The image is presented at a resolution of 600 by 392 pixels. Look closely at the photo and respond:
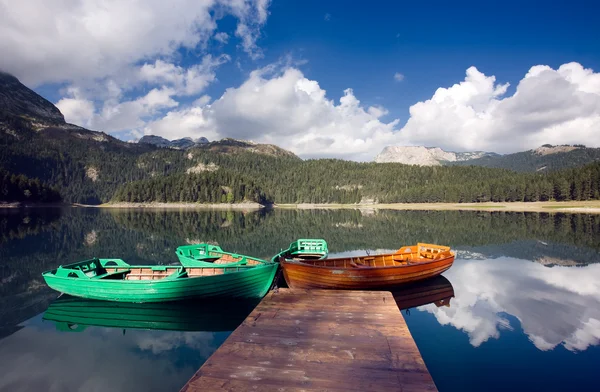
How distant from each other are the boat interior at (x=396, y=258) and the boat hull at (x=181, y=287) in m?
3.91

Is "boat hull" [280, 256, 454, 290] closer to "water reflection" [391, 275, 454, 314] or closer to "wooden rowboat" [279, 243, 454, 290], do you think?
"wooden rowboat" [279, 243, 454, 290]

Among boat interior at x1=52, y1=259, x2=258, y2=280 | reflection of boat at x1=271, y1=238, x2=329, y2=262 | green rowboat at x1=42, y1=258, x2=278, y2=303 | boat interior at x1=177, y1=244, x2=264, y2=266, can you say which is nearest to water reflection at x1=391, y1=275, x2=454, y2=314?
reflection of boat at x1=271, y1=238, x2=329, y2=262

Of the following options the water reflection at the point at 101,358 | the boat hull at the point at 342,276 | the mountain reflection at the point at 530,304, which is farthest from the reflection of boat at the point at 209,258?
the mountain reflection at the point at 530,304

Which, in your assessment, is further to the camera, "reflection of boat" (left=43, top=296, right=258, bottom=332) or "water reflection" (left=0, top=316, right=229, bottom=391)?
"reflection of boat" (left=43, top=296, right=258, bottom=332)

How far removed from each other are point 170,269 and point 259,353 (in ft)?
43.7

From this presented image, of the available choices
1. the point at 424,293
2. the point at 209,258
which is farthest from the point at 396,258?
the point at 209,258

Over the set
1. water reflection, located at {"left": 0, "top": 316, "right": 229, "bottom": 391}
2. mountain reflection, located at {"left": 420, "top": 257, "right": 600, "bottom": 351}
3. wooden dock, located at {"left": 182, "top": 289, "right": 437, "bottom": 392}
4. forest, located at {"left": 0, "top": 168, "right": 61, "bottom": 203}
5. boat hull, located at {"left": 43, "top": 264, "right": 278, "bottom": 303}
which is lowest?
water reflection, located at {"left": 0, "top": 316, "right": 229, "bottom": 391}

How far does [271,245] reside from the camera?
39.9 meters

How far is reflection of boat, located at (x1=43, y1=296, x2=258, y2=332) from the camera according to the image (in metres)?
15.3

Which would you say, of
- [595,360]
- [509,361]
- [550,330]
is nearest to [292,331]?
[509,361]

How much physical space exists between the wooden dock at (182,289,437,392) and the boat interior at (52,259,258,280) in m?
7.48

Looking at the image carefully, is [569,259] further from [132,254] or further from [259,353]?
[132,254]

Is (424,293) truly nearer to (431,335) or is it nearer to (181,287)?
(431,335)

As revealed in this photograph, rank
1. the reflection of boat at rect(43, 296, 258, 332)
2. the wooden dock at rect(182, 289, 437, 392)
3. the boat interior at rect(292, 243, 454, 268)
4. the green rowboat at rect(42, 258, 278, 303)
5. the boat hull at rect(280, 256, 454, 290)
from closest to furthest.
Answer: the wooden dock at rect(182, 289, 437, 392)
the reflection of boat at rect(43, 296, 258, 332)
the green rowboat at rect(42, 258, 278, 303)
the boat hull at rect(280, 256, 454, 290)
the boat interior at rect(292, 243, 454, 268)
